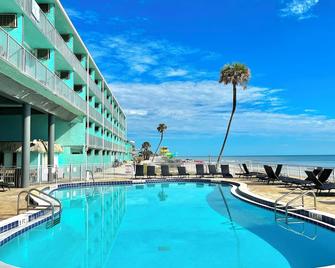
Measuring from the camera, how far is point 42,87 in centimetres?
1848

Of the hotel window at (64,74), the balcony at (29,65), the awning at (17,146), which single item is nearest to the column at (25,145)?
the balcony at (29,65)

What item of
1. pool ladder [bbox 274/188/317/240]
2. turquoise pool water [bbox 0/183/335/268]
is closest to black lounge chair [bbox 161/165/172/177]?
turquoise pool water [bbox 0/183/335/268]

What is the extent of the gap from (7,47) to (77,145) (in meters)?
16.5

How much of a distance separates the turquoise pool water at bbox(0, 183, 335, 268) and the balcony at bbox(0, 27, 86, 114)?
5922 millimetres

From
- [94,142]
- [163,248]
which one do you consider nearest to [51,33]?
[94,142]

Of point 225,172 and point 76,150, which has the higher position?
point 76,150

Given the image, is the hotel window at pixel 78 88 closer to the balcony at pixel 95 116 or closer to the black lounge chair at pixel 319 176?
the balcony at pixel 95 116

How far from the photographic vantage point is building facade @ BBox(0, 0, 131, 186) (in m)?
16.1

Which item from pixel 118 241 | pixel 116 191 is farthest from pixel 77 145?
pixel 118 241

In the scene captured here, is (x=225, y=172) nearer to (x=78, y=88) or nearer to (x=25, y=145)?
(x=78, y=88)

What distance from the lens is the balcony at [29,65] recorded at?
1386 cm

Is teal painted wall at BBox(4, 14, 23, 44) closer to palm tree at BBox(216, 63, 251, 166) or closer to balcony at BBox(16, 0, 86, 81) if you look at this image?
balcony at BBox(16, 0, 86, 81)

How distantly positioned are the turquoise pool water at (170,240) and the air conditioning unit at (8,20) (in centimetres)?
844

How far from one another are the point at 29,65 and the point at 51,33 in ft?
19.5
